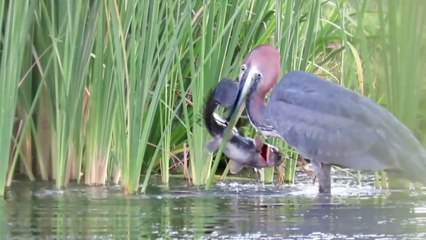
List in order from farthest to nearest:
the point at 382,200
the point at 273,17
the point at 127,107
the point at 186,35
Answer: the point at 273,17, the point at 186,35, the point at 127,107, the point at 382,200

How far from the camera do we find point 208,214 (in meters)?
4.41

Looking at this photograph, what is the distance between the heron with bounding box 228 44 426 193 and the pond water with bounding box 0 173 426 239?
0.16 meters

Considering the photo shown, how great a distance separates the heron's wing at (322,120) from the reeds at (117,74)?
0.21 metres

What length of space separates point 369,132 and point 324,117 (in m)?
0.28

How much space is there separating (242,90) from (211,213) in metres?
1.65

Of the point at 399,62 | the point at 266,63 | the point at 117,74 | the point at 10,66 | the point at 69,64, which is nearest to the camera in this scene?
the point at 399,62

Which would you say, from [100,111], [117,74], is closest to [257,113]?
[100,111]

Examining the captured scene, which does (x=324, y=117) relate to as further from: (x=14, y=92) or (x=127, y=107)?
(x=14, y=92)

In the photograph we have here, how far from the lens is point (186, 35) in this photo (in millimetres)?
6312

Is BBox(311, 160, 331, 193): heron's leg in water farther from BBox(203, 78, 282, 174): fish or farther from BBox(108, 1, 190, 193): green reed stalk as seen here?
BBox(108, 1, 190, 193): green reed stalk

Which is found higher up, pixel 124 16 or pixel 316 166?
pixel 124 16

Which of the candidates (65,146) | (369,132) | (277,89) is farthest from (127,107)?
(369,132)

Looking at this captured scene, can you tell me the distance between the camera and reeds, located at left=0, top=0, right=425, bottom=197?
505 centimetres

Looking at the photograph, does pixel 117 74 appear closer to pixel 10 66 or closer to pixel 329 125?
pixel 10 66
